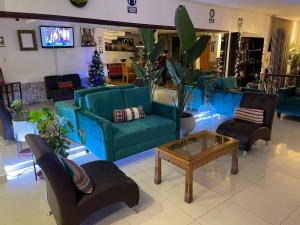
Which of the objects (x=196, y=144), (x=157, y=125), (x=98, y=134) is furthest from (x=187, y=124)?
(x=98, y=134)

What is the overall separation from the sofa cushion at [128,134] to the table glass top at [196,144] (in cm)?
60

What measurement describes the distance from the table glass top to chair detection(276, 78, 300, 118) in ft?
9.90

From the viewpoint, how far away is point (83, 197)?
2.01 metres

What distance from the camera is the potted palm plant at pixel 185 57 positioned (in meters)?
3.67

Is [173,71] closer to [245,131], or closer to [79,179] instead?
[245,131]

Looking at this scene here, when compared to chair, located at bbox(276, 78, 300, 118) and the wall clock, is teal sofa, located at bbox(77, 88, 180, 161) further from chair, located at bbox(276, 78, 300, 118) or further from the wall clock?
chair, located at bbox(276, 78, 300, 118)

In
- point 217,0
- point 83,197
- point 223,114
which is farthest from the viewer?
point 217,0

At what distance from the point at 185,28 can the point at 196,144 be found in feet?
6.23

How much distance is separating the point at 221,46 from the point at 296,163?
5.40m

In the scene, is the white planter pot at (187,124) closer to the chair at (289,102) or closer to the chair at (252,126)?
the chair at (252,126)

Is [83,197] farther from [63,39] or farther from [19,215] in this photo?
[63,39]

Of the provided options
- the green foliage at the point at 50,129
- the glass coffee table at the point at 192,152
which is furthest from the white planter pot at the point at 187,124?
the green foliage at the point at 50,129

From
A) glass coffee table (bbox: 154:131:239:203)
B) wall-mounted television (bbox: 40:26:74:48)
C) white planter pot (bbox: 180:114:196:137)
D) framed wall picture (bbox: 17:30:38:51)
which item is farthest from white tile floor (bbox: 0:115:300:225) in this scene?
wall-mounted television (bbox: 40:26:74:48)

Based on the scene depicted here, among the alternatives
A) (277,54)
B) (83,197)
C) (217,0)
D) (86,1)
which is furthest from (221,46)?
(83,197)
